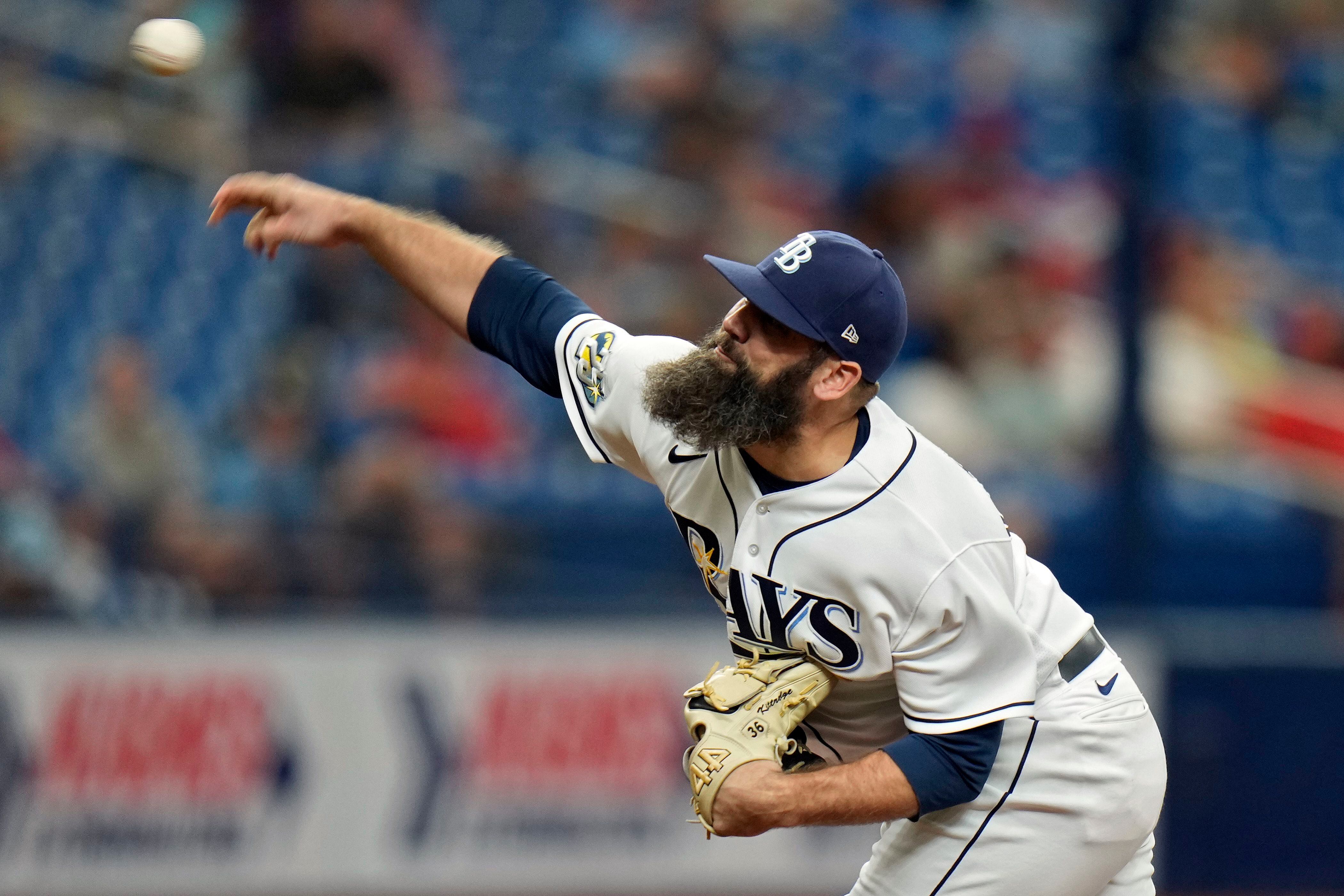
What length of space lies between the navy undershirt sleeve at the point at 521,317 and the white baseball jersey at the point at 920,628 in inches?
1.8

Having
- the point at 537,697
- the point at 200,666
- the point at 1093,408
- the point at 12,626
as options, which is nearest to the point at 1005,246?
the point at 1093,408

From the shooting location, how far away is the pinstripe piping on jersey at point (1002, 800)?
3227mm

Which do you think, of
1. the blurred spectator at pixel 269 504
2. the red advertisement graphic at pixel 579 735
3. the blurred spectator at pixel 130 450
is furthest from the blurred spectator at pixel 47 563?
the red advertisement graphic at pixel 579 735

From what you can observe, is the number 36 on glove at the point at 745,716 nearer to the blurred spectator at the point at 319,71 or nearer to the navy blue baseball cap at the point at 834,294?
the navy blue baseball cap at the point at 834,294

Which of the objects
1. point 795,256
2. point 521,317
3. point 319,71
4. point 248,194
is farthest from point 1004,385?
point 248,194

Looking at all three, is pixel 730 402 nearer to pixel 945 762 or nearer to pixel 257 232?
pixel 945 762

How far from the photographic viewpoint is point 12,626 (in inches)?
250

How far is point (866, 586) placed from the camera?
298 cm

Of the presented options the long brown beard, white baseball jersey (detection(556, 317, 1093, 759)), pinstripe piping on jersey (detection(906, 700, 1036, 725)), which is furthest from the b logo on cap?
pinstripe piping on jersey (detection(906, 700, 1036, 725))

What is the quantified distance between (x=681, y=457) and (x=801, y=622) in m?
0.44

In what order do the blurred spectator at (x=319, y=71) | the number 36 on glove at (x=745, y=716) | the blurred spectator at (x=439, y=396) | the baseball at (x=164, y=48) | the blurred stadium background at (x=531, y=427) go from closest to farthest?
the number 36 on glove at (x=745, y=716), the baseball at (x=164, y=48), the blurred stadium background at (x=531, y=427), the blurred spectator at (x=439, y=396), the blurred spectator at (x=319, y=71)

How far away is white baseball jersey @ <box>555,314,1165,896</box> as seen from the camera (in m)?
3.00

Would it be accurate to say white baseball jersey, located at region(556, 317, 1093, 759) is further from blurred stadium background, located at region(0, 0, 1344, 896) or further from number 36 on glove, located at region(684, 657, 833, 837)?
blurred stadium background, located at region(0, 0, 1344, 896)

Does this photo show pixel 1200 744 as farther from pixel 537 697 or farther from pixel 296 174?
pixel 296 174
